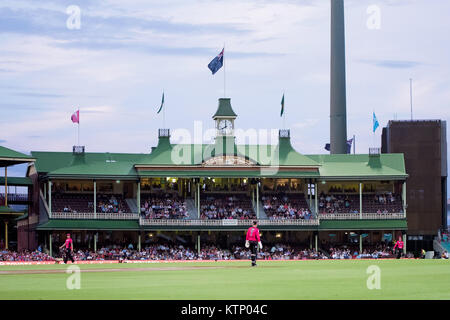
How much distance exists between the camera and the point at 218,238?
77.5 metres

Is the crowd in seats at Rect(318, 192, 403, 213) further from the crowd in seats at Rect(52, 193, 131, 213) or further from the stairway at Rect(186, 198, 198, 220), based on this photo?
the crowd in seats at Rect(52, 193, 131, 213)

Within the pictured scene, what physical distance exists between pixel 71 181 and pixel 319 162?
25.3 meters

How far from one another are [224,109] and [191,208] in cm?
1128

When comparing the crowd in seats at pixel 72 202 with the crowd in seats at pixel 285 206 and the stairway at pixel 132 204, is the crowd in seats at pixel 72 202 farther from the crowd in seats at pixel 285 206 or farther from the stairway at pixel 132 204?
the crowd in seats at pixel 285 206

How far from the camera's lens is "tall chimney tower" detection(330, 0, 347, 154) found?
10006cm

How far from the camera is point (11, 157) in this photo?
244ft

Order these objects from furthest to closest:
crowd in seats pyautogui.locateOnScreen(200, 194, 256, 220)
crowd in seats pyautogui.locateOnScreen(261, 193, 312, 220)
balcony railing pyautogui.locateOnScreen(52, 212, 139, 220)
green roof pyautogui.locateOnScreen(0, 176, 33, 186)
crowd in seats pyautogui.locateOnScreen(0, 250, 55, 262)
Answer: green roof pyautogui.locateOnScreen(0, 176, 33, 186) < crowd in seats pyautogui.locateOnScreen(261, 193, 312, 220) < crowd in seats pyautogui.locateOnScreen(200, 194, 256, 220) < balcony railing pyautogui.locateOnScreen(52, 212, 139, 220) < crowd in seats pyautogui.locateOnScreen(0, 250, 55, 262)

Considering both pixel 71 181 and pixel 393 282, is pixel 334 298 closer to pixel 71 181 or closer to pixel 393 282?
pixel 393 282

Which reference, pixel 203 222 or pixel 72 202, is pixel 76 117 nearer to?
pixel 72 202

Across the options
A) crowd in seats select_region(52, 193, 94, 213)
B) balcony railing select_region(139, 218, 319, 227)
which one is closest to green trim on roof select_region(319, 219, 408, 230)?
balcony railing select_region(139, 218, 319, 227)

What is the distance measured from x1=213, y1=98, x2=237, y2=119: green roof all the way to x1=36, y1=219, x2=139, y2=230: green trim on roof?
1476 cm

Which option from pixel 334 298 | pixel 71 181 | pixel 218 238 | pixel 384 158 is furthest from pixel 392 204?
pixel 334 298

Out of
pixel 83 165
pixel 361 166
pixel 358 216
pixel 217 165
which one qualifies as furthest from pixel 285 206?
pixel 83 165

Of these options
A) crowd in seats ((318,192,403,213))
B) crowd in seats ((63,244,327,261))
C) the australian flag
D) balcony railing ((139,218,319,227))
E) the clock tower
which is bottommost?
crowd in seats ((63,244,327,261))
